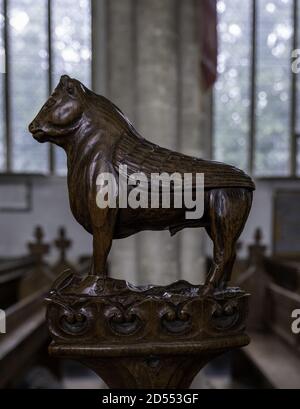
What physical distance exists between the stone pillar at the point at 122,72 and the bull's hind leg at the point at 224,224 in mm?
2488

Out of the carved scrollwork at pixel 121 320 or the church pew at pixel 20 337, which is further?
the church pew at pixel 20 337

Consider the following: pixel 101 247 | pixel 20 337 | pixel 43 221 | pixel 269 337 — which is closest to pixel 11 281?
pixel 20 337

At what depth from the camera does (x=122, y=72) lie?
3.45m

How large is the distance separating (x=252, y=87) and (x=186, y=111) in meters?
2.97

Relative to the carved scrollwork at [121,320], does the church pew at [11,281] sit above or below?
below

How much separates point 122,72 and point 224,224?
284cm

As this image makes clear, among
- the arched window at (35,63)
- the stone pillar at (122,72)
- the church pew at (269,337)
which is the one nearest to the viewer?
the church pew at (269,337)

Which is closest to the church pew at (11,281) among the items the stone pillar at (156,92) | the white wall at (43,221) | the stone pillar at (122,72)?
the stone pillar at (122,72)

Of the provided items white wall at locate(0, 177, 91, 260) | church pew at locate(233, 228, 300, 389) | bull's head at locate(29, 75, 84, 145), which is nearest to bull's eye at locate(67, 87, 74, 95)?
bull's head at locate(29, 75, 84, 145)

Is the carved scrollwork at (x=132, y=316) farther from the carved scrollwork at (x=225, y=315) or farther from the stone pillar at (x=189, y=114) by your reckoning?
the stone pillar at (x=189, y=114)

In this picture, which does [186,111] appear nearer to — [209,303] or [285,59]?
[209,303]

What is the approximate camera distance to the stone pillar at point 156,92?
10.5ft

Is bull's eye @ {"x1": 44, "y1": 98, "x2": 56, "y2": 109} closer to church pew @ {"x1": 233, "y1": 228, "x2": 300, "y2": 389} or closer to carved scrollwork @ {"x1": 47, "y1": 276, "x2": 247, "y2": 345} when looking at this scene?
carved scrollwork @ {"x1": 47, "y1": 276, "x2": 247, "y2": 345}
